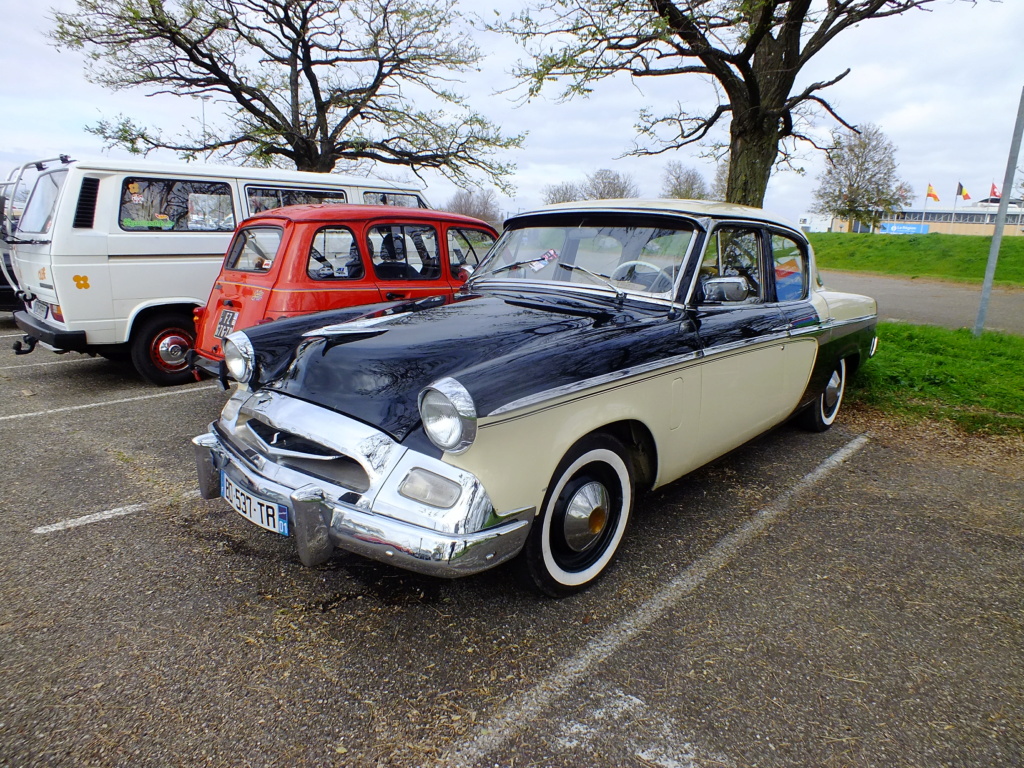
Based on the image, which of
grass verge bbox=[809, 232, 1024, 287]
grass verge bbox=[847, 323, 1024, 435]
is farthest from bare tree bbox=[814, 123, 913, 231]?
grass verge bbox=[847, 323, 1024, 435]

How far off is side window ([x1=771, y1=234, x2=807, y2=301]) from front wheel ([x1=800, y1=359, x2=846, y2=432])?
94 cm

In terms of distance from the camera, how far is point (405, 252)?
5.76 metres

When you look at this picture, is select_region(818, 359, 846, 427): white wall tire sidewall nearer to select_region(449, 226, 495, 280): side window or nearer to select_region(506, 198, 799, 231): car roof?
select_region(506, 198, 799, 231): car roof

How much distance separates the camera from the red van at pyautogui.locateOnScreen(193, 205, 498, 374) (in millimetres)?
4980

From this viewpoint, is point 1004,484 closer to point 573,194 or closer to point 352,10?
point 352,10

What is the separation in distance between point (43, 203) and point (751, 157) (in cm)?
782

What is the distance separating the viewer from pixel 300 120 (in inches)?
667

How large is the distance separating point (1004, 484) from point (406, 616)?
4037mm

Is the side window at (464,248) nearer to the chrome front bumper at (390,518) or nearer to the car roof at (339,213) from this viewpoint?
the car roof at (339,213)

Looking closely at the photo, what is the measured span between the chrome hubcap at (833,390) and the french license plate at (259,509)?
4.26m

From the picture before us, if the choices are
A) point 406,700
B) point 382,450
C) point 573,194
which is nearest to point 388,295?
point 382,450

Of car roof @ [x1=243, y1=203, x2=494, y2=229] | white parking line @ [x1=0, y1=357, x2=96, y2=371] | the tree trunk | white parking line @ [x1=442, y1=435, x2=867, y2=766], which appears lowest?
white parking line @ [x1=0, y1=357, x2=96, y2=371]

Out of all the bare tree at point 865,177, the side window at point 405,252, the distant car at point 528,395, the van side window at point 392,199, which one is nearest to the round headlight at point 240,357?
the distant car at point 528,395

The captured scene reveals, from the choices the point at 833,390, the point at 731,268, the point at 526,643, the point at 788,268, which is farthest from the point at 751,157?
the point at 526,643
